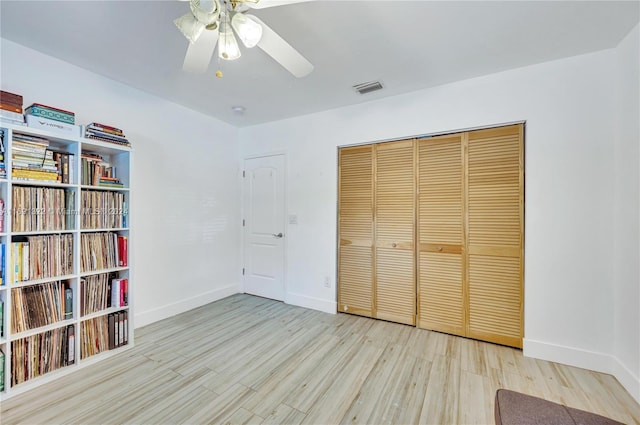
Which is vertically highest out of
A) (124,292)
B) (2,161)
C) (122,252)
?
(2,161)

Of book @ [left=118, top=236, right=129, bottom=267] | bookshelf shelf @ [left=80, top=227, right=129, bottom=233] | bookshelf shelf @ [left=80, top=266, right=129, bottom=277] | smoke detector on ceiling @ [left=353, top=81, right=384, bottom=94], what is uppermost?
smoke detector on ceiling @ [left=353, top=81, right=384, bottom=94]

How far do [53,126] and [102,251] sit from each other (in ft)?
3.33

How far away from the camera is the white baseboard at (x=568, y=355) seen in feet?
6.77

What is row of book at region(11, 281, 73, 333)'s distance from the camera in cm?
183

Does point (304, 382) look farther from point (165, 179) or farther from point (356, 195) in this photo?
point (165, 179)

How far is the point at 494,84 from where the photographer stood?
2438 millimetres

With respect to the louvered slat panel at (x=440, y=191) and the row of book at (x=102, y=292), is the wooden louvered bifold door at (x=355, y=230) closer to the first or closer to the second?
the louvered slat panel at (x=440, y=191)

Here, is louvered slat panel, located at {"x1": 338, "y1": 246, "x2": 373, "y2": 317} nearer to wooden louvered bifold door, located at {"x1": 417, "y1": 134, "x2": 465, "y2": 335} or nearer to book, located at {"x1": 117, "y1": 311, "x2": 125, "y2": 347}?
wooden louvered bifold door, located at {"x1": 417, "y1": 134, "x2": 465, "y2": 335}

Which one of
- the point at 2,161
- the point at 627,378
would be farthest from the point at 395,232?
the point at 2,161

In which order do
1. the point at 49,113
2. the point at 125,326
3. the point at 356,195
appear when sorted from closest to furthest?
1. the point at 49,113
2. the point at 125,326
3. the point at 356,195

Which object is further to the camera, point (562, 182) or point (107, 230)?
point (107, 230)

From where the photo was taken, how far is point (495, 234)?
2.48m

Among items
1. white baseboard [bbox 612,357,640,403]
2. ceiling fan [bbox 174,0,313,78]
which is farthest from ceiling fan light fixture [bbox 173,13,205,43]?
white baseboard [bbox 612,357,640,403]

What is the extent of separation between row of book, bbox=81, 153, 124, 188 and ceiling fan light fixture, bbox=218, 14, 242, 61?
1638 mm
